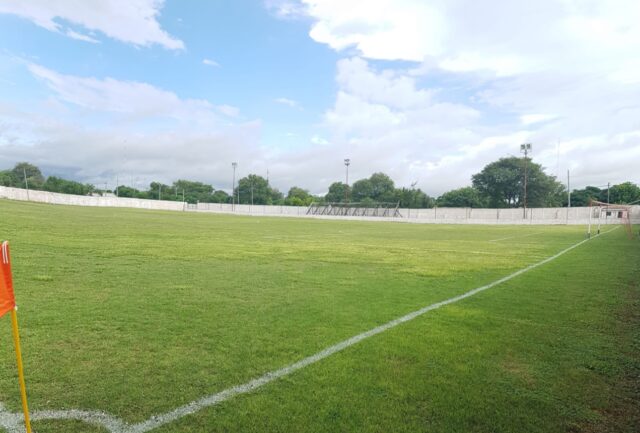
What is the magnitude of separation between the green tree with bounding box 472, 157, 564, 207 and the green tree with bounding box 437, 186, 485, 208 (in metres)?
2.27

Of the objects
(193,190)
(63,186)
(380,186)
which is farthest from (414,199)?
(63,186)

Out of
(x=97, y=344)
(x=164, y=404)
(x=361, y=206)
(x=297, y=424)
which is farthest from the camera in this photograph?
(x=361, y=206)

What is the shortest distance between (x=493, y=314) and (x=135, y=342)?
5177mm

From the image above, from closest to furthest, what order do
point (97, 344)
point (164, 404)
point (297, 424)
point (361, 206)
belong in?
1. point (297, 424)
2. point (164, 404)
3. point (97, 344)
4. point (361, 206)

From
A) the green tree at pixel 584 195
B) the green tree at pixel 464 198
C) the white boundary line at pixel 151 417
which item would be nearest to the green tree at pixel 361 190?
the green tree at pixel 464 198

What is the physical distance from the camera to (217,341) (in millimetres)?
4746

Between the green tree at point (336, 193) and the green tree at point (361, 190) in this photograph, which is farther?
the green tree at point (336, 193)

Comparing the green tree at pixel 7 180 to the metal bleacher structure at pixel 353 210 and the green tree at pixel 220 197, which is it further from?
the metal bleacher structure at pixel 353 210

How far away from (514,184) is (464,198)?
13.8 metres

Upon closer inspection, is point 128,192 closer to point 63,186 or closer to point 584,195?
point 63,186

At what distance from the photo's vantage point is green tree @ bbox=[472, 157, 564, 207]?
86.6 metres

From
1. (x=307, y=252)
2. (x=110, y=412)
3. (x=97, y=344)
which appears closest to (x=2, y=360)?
(x=97, y=344)

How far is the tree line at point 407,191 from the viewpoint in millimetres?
88750

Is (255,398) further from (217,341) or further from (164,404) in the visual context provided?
(217,341)
